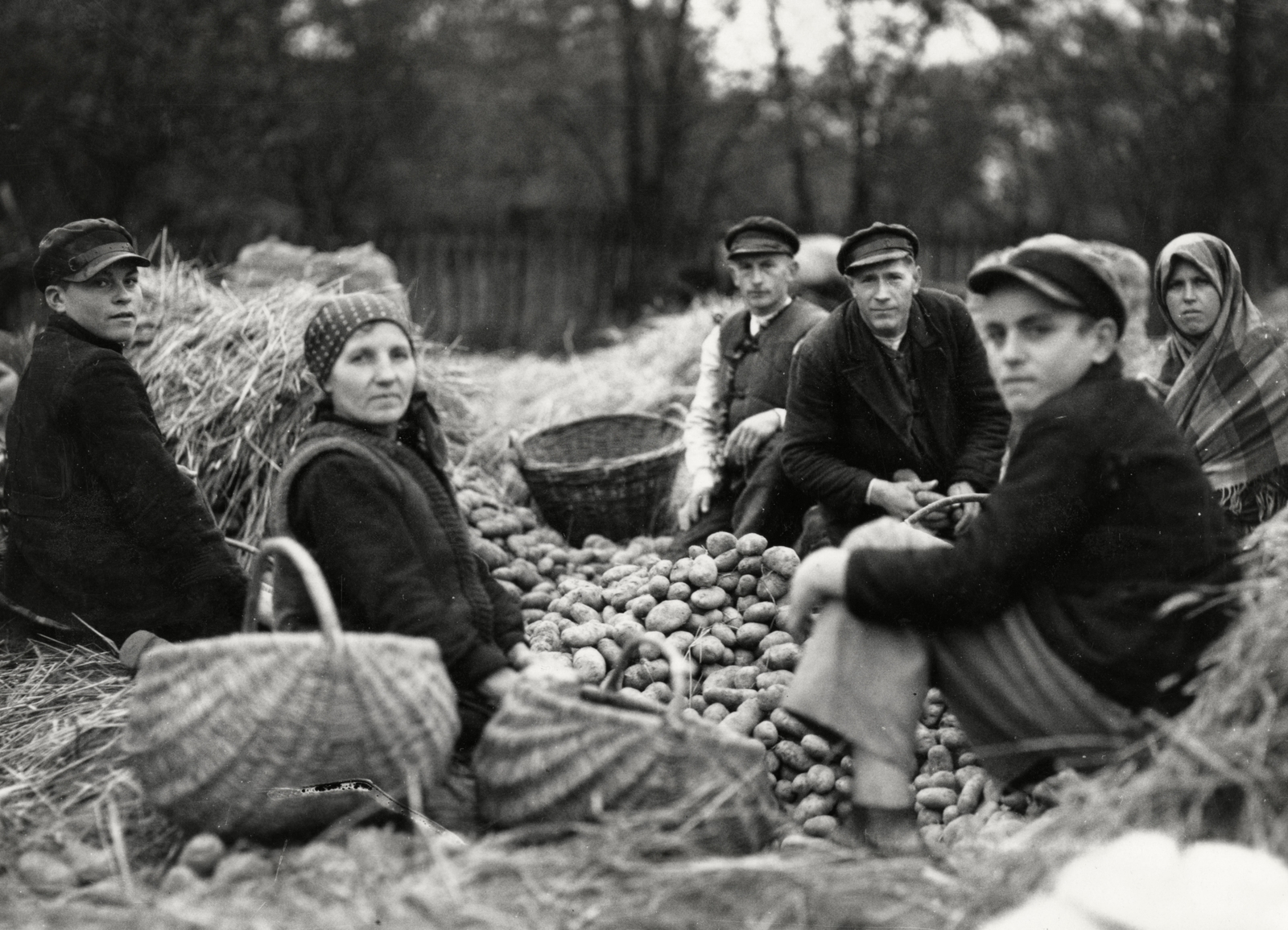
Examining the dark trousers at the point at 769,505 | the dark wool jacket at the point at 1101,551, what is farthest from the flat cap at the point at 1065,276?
the dark trousers at the point at 769,505

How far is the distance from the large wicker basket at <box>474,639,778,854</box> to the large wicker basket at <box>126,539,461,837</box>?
0.20 meters

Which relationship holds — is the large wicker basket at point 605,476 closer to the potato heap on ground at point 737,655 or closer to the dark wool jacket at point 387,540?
the potato heap on ground at point 737,655

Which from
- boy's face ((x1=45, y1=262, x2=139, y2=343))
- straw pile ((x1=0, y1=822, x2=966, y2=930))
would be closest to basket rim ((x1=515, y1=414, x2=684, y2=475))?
boy's face ((x1=45, y1=262, x2=139, y2=343))

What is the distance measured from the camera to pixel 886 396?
4.72 metres

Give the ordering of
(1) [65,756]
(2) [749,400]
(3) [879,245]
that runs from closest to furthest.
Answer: (1) [65,756]
(3) [879,245]
(2) [749,400]

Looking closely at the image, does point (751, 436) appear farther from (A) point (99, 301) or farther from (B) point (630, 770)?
(B) point (630, 770)

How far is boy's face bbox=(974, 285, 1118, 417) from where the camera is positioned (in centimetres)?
278

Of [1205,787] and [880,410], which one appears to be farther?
[880,410]

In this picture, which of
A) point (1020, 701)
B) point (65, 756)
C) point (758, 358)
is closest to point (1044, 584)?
point (1020, 701)

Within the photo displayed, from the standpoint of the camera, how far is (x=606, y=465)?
5922mm

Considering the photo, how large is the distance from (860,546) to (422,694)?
39.0 inches

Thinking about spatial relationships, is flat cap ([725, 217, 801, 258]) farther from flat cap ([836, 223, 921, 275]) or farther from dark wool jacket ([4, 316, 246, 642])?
dark wool jacket ([4, 316, 246, 642])

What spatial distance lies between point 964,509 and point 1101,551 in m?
1.58

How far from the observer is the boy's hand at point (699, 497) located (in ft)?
18.2
